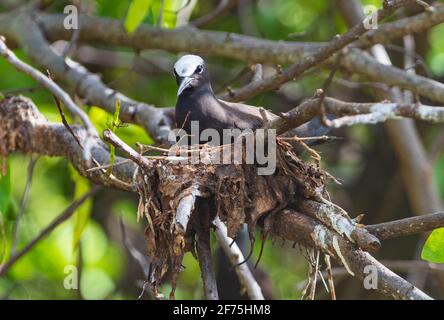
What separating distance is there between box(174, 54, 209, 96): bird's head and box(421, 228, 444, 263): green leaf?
2.21 meters

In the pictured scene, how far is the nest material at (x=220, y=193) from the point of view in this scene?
3992 millimetres

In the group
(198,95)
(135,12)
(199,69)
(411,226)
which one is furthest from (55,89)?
(411,226)

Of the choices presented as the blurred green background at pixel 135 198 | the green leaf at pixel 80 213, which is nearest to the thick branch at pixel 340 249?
the green leaf at pixel 80 213

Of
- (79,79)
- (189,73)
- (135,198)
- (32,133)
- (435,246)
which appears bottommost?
(435,246)

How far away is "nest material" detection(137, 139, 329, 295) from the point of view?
399 cm

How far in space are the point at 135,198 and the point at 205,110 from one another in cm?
302

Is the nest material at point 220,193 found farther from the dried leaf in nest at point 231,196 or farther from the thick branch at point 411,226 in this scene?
the thick branch at point 411,226

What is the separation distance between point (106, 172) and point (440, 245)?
5.49 feet

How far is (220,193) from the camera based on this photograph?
13.2 feet

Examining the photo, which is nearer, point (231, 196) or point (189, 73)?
point (231, 196)

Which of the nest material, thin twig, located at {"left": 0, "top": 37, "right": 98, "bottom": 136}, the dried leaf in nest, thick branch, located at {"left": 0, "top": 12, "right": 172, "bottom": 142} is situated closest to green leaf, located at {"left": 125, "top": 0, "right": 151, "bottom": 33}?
thin twig, located at {"left": 0, "top": 37, "right": 98, "bottom": 136}

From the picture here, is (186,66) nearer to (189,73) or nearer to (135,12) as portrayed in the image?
(189,73)

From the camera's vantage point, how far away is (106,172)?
4234mm

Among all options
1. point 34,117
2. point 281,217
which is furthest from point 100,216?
point 281,217
